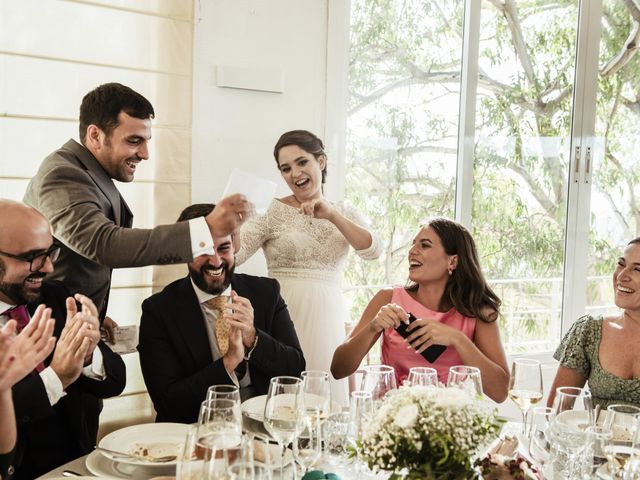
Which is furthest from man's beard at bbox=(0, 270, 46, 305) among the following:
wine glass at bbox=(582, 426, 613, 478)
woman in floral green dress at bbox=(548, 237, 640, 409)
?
woman in floral green dress at bbox=(548, 237, 640, 409)

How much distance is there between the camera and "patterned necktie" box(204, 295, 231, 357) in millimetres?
2250

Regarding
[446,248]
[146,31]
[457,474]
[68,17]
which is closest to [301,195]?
[446,248]

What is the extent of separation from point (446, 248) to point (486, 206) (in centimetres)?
140

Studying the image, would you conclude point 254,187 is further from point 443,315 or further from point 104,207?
point 443,315

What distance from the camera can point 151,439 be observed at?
5.56ft

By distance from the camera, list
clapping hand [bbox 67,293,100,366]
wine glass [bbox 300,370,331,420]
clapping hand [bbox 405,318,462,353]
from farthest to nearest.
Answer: clapping hand [bbox 405,318,462,353]
clapping hand [bbox 67,293,100,366]
wine glass [bbox 300,370,331,420]

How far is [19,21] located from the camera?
2574mm

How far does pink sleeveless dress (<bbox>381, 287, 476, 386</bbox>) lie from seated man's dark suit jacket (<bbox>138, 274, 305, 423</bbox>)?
350 mm

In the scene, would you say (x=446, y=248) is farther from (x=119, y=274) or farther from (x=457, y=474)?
(x=457, y=474)

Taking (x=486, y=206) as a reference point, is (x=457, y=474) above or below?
below

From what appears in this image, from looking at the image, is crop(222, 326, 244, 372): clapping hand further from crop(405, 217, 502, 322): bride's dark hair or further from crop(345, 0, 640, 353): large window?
crop(345, 0, 640, 353): large window

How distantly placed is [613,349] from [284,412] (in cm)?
152

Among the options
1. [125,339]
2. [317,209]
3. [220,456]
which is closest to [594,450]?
[220,456]

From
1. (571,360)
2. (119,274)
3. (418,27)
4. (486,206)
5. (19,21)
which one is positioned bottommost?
(571,360)
